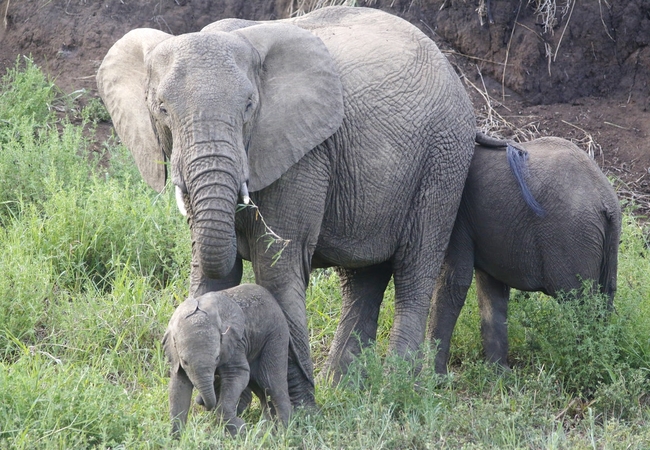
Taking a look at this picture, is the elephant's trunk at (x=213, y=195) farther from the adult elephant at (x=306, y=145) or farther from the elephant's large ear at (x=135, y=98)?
the elephant's large ear at (x=135, y=98)

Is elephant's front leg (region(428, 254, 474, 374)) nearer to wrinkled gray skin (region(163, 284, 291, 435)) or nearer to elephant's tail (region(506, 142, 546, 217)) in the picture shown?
elephant's tail (region(506, 142, 546, 217))

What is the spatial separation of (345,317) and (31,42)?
4608mm

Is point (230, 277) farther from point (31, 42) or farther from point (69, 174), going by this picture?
point (31, 42)

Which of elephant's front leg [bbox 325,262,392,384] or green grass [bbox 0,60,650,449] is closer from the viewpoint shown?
green grass [bbox 0,60,650,449]

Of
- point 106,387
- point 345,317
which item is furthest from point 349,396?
point 106,387

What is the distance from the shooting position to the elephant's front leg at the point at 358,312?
20.9 ft

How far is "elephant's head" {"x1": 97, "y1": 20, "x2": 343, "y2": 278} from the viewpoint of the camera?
185 inches

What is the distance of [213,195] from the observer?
15.3 ft

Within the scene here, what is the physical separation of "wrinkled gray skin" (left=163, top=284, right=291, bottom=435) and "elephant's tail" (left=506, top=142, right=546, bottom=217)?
166 cm

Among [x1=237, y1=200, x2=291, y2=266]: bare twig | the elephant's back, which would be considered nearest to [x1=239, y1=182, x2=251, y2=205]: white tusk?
[x1=237, y1=200, x2=291, y2=266]: bare twig

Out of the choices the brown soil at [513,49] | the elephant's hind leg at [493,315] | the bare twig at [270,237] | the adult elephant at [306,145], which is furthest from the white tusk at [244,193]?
the brown soil at [513,49]

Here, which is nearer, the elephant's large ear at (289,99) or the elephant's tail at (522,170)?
the elephant's large ear at (289,99)

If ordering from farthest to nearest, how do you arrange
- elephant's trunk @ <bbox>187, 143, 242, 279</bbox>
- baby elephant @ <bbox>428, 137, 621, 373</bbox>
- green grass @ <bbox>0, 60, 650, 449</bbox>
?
1. baby elephant @ <bbox>428, 137, 621, 373</bbox>
2. green grass @ <bbox>0, 60, 650, 449</bbox>
3. elephant's trunk @ <bbox>187, 143, 242, 279</bbox>

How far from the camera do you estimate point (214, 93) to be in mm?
4777
